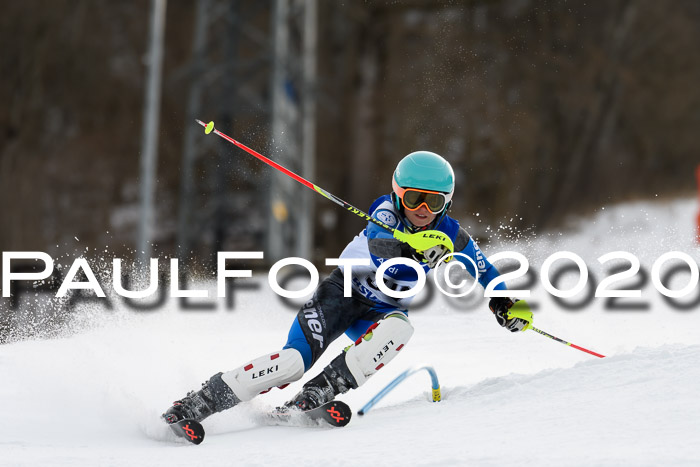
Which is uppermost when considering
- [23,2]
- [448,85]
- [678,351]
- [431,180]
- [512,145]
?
[23,2]

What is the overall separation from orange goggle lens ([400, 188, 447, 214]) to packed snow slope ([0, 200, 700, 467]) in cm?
87

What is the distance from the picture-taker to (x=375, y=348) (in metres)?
4.16

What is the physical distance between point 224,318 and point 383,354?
3.46 m

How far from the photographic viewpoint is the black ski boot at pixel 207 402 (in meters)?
4.12

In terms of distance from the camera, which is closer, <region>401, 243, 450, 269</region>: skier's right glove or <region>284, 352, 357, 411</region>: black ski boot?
<region>284, 352, 357, 411</region>: black ski boot

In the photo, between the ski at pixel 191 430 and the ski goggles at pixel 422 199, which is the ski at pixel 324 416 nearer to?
the ski at pixel 191 430

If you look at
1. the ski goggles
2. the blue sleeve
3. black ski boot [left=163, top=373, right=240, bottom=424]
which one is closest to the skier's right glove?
the ski goggles

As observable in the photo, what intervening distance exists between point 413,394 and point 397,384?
3.08 feet

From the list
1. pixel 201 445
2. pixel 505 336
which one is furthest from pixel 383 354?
pixel 505 336

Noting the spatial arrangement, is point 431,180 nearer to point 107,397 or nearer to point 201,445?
point 201,445

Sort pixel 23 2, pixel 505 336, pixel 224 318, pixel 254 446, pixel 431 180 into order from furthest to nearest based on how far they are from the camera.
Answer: pixel 23 2 → pixel 224 318 → pixel 505 336 → pixel 431 180 → pixel 254 446

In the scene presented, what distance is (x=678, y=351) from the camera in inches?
164

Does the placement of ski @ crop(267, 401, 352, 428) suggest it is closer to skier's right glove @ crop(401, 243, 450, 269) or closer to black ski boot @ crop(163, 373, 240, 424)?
black ski boot @ crop(163, 373, 240, 424)

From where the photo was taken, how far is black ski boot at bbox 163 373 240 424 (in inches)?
162
